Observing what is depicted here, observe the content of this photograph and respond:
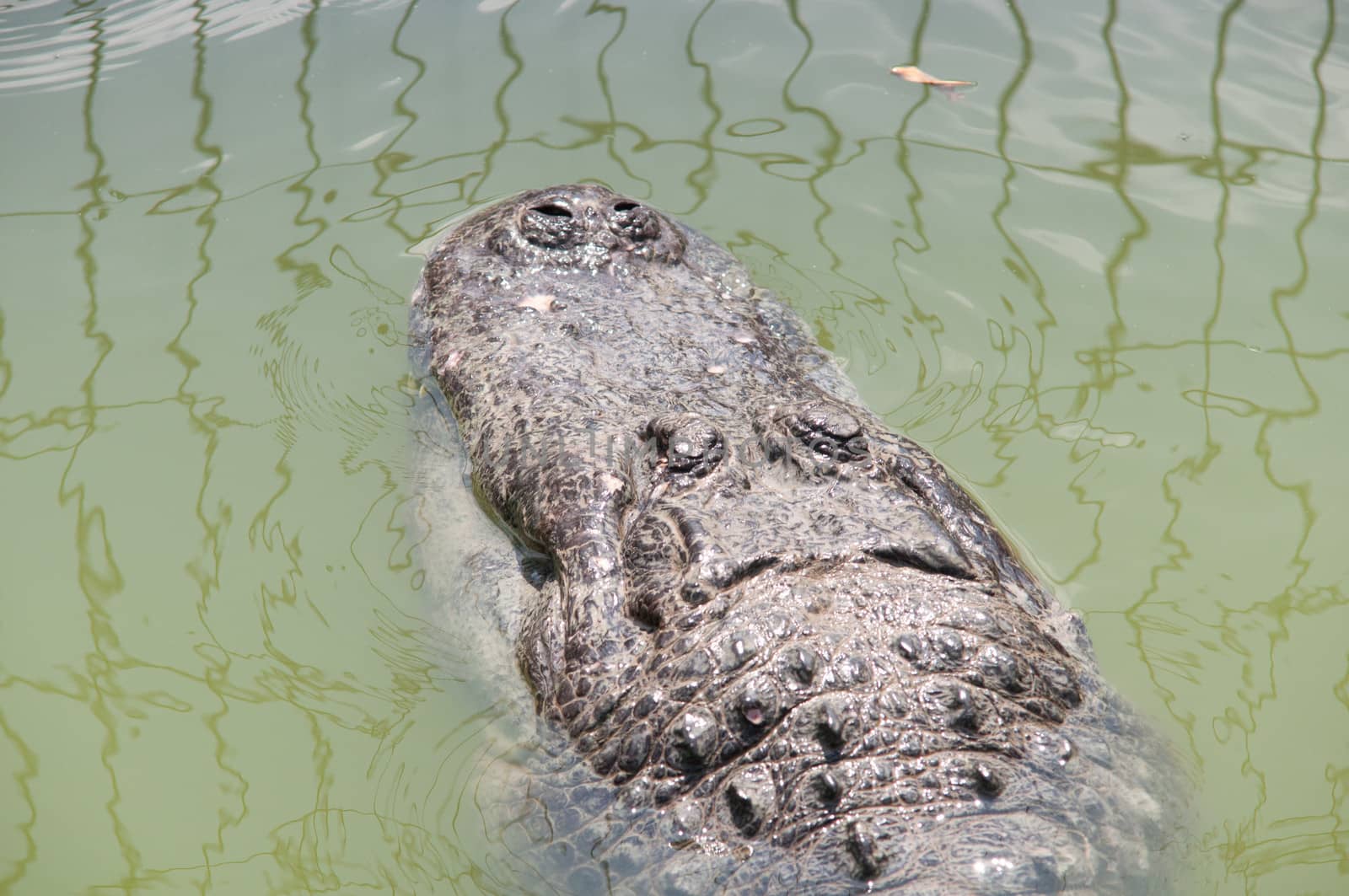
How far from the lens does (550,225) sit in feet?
13.4

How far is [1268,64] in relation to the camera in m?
5.91

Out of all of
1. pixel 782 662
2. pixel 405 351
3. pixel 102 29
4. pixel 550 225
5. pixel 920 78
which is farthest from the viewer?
pixel 102 29

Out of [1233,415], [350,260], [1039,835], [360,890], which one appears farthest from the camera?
[350,260]

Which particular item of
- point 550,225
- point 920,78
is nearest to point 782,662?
point 550,225

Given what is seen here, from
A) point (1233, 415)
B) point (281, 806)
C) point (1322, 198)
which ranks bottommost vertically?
point (281, 806)

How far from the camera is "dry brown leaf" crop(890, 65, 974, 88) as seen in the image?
5918 mm

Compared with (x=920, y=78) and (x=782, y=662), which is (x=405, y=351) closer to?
(x=782, y=662)

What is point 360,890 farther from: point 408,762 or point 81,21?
point 81,21

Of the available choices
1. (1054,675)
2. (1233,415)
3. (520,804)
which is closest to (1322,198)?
(1233,415)

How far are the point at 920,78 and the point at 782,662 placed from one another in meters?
4.41

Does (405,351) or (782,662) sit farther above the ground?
(782,662)

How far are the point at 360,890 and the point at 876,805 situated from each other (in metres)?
1.37

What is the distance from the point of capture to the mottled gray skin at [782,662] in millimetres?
2277

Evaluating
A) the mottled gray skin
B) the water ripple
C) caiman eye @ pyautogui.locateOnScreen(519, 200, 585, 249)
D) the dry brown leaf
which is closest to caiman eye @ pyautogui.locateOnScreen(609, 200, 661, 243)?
caiman eye @ pyautogui.locateOnScreen(519, 200, 585, 249)
